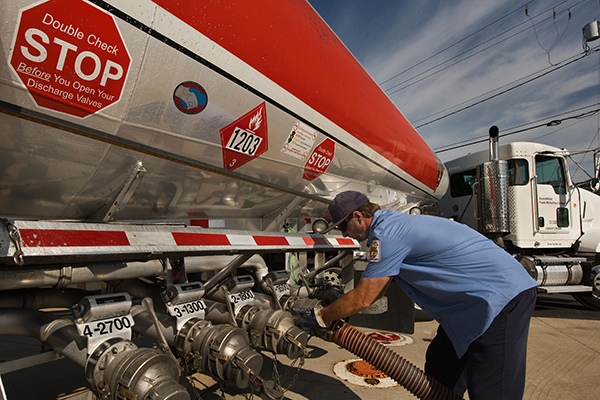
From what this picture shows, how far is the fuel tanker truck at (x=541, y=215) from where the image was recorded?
6875 mm

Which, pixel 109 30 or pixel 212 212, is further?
pixel 212 212

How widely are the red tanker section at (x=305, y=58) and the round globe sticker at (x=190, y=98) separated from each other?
28 cm

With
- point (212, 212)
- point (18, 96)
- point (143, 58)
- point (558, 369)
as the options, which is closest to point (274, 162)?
point (212, 212)

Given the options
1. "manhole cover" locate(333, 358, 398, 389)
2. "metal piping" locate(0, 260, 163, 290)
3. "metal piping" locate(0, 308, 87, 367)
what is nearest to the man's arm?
"metal piping" locate(0, 260, 163, 290)

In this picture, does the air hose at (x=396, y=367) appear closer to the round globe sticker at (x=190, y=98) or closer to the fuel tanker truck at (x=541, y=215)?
the round globe sticker at (x=190, y=98)

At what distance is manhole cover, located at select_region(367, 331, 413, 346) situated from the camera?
428 centimetres

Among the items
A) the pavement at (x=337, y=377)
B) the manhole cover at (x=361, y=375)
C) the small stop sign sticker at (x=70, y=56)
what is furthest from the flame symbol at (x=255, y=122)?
the manhole cover at (x=361, y=375)

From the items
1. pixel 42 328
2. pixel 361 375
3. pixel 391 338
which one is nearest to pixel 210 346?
pixel 42 328

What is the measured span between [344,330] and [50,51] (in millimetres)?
2029

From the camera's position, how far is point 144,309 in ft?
7.11

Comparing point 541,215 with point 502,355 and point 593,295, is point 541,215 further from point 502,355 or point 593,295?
point 502,355

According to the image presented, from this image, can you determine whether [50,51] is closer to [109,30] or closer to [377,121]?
[109,30]

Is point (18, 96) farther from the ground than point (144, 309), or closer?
farther from the ground

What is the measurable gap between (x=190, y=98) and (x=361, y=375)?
107 inches
